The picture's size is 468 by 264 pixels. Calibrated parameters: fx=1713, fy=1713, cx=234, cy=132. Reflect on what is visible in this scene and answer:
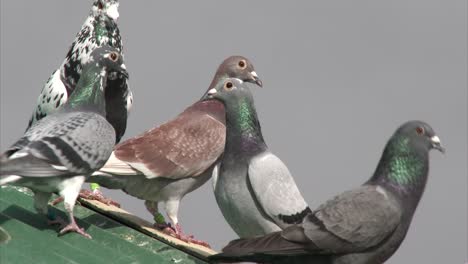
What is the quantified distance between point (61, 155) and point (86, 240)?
0.92m

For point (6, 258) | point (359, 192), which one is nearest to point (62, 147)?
point (6, 258)


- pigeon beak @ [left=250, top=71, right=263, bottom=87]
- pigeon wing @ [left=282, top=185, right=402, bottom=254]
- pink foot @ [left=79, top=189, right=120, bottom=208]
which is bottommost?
pink foot @ [left=79, top=189, right=120, bottom=208]

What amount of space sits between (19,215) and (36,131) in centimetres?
96

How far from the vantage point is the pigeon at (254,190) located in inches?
725

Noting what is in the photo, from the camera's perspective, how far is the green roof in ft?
53.2

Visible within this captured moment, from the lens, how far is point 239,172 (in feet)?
61.0

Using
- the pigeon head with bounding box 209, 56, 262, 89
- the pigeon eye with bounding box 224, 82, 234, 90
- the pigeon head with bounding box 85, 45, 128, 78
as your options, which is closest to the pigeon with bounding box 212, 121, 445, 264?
the pigeon eye with bounding box 224, 82, 234, 90

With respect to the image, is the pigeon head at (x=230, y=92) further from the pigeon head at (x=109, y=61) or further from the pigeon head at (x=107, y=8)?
the pigeon head at (x=107, y=8)

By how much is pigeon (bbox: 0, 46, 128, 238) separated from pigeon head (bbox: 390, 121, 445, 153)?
2.99m

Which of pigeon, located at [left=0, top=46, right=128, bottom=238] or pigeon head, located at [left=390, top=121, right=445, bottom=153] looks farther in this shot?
pigeon head, located at [left=390, top=121, right=445, bottom=153]

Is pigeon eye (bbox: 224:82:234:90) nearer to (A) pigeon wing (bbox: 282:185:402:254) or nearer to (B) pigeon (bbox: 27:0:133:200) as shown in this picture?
(B) pigeon (bbox: 27:0:133:200)

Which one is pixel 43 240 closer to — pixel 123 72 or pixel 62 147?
pixel 62 147

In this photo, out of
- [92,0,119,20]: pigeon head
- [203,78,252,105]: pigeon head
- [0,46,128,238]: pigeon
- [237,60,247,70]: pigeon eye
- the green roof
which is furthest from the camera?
[237,60,247,70]: pigeon eye

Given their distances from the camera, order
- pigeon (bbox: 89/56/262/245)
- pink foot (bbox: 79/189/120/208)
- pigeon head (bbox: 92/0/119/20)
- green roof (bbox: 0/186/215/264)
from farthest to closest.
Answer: pigeon head (bbox: 92/0/119/20), pink foot (bbox: 79/189/120/208), pigeon (bbox: 89/56/262/245), green roof (bbox: 0/186/215/264)
